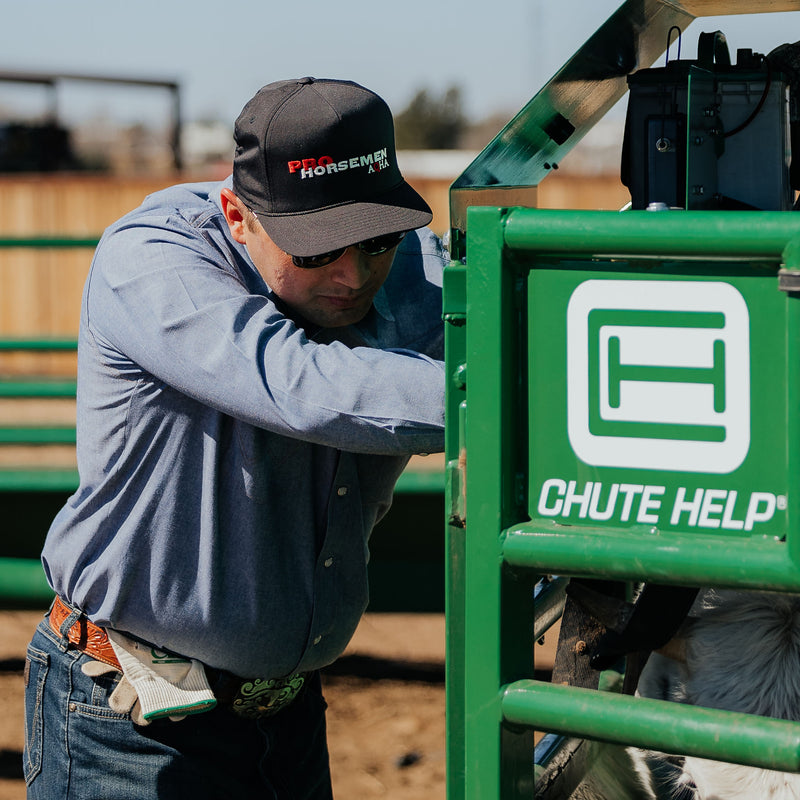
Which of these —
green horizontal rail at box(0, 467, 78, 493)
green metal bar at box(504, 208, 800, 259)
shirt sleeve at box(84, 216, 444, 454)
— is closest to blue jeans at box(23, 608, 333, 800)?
shirt sleeve at box(84, 216, 444, 454)

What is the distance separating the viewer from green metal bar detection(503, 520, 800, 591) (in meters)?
1.08

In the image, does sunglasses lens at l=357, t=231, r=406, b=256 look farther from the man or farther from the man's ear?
the man's ear

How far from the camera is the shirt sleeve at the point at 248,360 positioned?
1.43 metres

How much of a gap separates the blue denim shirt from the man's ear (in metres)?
0.02

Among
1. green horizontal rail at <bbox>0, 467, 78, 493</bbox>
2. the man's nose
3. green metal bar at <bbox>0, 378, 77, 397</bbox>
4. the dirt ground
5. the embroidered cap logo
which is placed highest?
the embroidered cap logo

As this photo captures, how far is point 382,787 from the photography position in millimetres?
3418

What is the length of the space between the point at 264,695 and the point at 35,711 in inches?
15.0

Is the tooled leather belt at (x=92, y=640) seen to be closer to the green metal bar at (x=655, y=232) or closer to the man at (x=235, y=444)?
the man at (x=235, y=444)

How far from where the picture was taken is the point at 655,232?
1.11 m

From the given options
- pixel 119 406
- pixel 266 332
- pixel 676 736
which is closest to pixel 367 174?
pixel 266 332

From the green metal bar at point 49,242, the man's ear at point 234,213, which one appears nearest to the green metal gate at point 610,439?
the man's ear at point 234,213

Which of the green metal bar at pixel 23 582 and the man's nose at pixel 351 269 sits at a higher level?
the man's nose at pixel 351 269

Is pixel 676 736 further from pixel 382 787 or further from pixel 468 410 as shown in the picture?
pixel 382 787

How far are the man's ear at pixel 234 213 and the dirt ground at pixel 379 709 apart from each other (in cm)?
211
